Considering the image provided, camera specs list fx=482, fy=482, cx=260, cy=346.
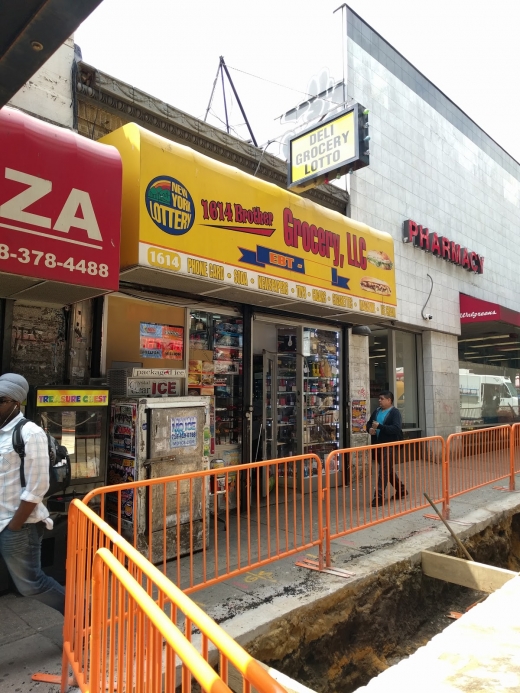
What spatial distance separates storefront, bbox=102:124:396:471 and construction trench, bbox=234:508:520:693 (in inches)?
115

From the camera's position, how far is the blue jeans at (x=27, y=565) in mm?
3268

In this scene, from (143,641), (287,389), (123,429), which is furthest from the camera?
(287,389)

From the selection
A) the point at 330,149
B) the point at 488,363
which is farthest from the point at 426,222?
the point at 488,363

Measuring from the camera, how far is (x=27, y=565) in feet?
10.8

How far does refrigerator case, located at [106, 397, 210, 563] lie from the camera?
195 inches

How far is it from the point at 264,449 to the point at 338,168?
4.73 m

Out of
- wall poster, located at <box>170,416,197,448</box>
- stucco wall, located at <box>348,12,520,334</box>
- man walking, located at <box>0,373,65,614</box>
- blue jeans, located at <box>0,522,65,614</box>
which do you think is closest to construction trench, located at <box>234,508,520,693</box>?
blue jeans, located at <box>0,522,65,614</box>

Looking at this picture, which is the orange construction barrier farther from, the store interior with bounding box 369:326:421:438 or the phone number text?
the store interior with bounding box 369:326:421:438

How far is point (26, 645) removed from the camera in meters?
3.46

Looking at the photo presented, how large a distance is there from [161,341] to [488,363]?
12.4 meters

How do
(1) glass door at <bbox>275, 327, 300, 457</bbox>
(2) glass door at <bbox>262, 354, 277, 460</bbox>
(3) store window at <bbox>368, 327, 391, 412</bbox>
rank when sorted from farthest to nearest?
(3) store window at <bbox>368, 327, 391, 412</bbox>, (1) glass door at <bbox>275, 327, 300, 457</bbox>, (2) glass door at <bbox>262, 354, 277, 460</bbox>

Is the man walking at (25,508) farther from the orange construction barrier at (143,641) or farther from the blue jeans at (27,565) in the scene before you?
the orange construction barrier at (143,641)

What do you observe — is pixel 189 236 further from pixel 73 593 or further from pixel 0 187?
pixel 73 593

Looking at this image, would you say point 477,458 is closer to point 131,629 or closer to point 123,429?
point 123,429
